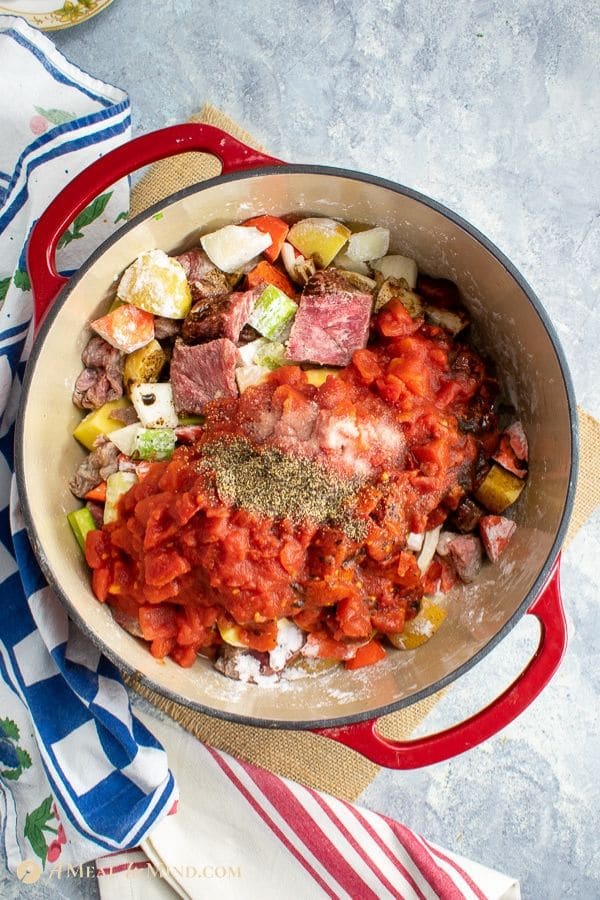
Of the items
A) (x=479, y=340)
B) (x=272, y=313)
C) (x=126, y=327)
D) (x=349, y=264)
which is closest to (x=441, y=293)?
(x=479, y=340)

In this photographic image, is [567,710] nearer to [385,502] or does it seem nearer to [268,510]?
[385,502]

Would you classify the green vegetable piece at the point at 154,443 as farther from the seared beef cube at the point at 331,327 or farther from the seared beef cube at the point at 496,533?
the seared beef cube at the point at 496,533

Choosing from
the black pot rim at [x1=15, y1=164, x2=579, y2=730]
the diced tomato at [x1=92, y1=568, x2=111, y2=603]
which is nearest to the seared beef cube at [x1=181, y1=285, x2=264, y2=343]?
the black pot rim at [x1=15, y1=164, x2=579, y2=730]

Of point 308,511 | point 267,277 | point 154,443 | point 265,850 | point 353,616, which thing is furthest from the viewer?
point 265,850

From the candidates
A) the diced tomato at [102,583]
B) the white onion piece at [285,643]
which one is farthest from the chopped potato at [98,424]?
the white onion piece at [285,643]

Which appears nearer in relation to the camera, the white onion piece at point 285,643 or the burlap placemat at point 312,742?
the white onion piece at point 285,643

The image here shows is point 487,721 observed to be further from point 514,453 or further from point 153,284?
point 153,284
